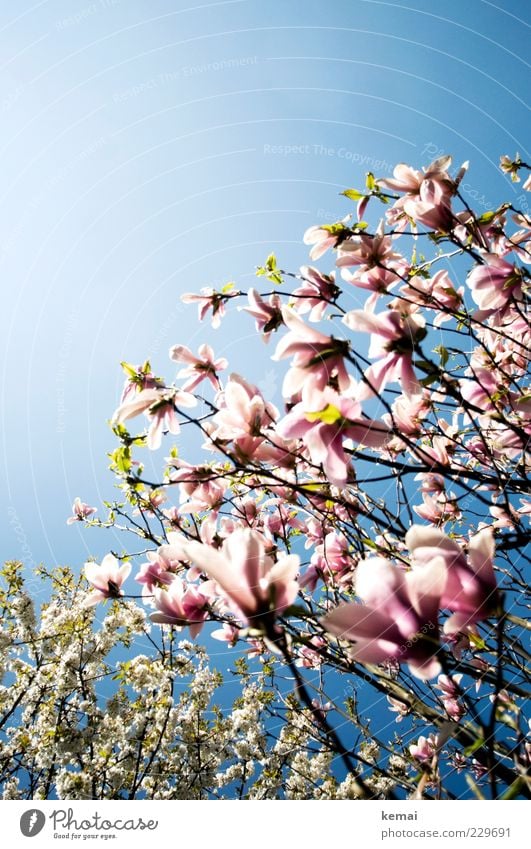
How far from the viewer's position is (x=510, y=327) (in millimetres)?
1483

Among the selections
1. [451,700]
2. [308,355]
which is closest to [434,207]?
[308,355]

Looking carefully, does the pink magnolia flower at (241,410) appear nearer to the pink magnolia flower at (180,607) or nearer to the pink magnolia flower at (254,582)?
the pink magnolia flower at (180,607)

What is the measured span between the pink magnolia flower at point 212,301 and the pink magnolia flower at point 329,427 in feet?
3.00

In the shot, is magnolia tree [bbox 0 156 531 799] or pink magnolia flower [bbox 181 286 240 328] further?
pink magnolia flower [bbox 181 286 240 328]

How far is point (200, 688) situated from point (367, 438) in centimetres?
361

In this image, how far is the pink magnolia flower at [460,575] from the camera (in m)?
0.50

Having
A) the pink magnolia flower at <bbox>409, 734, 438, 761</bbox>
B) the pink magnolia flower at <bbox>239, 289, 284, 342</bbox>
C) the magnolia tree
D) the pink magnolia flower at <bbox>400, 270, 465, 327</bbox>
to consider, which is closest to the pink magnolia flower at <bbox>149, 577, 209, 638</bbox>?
the magnolia tree

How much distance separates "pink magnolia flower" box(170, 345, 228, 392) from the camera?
1.40 m

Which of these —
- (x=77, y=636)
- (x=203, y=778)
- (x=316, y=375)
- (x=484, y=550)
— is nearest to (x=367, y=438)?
(x=316, y=375)

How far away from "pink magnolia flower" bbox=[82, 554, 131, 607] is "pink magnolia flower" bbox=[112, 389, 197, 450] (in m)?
0.43

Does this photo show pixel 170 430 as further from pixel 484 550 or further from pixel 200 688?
pixel 200 688

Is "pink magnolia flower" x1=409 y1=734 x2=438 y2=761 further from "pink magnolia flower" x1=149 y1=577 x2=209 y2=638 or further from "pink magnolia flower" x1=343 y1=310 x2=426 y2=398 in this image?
"pink magnolia flower" x1=343 y1=310 x2=426 y2=398

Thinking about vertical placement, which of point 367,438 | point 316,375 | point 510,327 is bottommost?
point 367,438

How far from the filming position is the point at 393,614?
476mm
